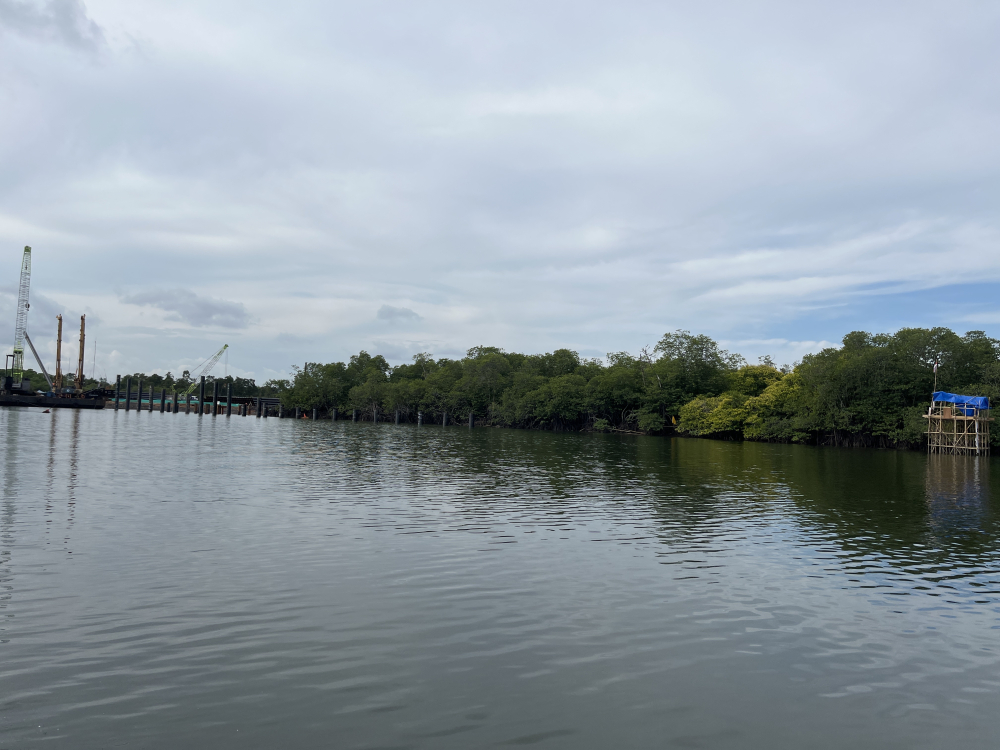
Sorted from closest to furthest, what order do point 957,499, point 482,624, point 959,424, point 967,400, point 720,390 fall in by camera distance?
point 482,624 < point 957,499 < point 967,400 < point 959,424 < point 720,390

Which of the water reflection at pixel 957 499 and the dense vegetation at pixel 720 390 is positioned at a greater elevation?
the dense vegetation at pixel 720 390

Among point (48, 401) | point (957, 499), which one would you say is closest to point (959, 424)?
point (957, 499)

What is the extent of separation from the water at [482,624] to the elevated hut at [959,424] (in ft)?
200

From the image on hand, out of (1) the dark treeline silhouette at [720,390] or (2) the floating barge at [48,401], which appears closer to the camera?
(1) the dark treeline silhouette at [720,390]

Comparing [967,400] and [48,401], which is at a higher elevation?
[967,400]

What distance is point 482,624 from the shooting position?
13.1 metres

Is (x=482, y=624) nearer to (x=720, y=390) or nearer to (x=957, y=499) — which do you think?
(x=957, y=499)

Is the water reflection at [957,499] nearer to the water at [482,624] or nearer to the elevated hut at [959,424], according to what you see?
the water at [482,624]

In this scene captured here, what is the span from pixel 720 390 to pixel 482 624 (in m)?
130

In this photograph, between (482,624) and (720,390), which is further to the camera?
(720,390)

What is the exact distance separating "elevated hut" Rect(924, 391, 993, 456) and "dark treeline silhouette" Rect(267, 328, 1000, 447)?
2.30 m

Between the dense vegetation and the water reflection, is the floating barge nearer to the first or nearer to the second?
the dense vegetation

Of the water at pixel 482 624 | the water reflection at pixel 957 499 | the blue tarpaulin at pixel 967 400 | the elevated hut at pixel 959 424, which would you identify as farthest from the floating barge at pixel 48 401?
the blue tarpaulin at pixel 967 400

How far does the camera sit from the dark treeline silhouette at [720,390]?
94.1 m
